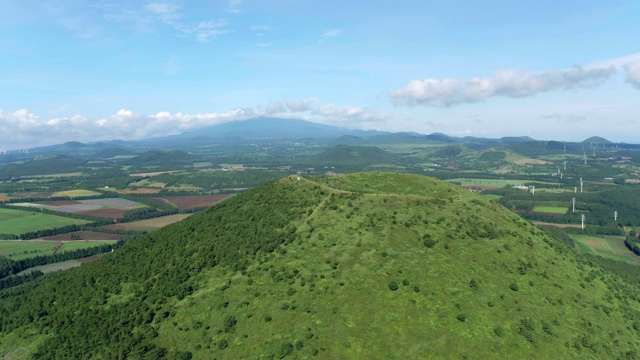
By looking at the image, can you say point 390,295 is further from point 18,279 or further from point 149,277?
point 18,279

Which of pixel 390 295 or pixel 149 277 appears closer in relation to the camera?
pixel 390 295

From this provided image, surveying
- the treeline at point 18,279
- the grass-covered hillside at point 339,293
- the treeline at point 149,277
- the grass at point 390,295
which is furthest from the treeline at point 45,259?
the grass at point 390,295

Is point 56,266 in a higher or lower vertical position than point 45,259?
lower

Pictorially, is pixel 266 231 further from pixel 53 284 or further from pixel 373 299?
pixel 53 284

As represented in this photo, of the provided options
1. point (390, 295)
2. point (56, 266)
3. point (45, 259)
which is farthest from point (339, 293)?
point (45, 259)

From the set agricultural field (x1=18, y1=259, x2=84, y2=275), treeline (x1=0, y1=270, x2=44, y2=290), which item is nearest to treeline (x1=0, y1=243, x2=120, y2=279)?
agricultural field (x1=18, y1=259, x2=84, y2=275)

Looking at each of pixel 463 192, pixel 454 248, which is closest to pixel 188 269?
pixel 454 248
